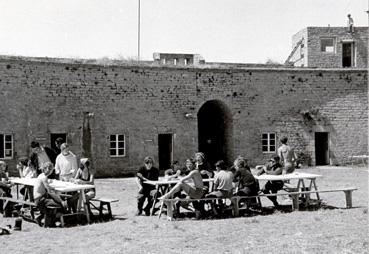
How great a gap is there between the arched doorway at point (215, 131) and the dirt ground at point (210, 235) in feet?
44.3

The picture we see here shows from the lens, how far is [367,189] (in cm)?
1677

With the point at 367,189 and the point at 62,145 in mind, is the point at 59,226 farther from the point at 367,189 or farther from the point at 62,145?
the point at 367,189

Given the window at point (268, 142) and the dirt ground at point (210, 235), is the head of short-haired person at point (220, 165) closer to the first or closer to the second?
the dirt ground at point (210, 235)

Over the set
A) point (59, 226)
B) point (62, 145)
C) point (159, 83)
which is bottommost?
point (59, 226)

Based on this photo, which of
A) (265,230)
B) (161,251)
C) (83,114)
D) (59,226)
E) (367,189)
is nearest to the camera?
(161,251)

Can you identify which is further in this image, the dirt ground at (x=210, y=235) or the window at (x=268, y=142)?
the window at (x=268, y=142)

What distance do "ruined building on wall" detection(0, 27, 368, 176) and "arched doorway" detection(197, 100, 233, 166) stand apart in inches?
2.1

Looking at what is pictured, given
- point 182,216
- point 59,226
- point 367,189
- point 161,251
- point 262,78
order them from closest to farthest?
point 161,251 < point 59,226 < point 182,216 < point 367,189 < point 262,78

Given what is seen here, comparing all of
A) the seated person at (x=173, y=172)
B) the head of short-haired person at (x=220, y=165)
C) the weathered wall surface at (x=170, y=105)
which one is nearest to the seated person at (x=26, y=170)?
the seated person at (x=173, y=172)

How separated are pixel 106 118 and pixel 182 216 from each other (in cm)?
1215

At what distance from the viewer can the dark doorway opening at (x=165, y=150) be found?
24.8 m

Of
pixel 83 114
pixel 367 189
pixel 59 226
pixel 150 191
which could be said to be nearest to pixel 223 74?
pixel 83 114

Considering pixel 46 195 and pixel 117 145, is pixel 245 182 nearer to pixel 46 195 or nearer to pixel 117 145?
pixel 46 195

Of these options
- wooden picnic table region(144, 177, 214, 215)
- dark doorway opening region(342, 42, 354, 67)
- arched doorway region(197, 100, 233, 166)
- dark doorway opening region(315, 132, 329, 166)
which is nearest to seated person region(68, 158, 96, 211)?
wooden picnic table region(144, 177, 214, 215)
